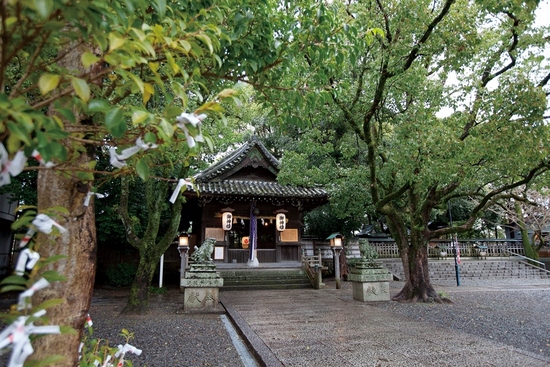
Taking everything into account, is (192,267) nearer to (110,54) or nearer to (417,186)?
(417,186)

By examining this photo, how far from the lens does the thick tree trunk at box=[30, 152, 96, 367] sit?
1.85 meters

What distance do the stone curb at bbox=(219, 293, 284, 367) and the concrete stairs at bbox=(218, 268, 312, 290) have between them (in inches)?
204

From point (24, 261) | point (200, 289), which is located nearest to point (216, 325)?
point (200, 289)

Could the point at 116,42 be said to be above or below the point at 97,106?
above

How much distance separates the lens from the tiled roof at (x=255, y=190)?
1446 cm

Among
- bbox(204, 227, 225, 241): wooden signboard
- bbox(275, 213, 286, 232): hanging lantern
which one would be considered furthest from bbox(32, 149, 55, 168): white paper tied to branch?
bbox(275, 213, 286, 232): hanging lantern

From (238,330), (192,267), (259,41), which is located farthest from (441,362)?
(192,267)

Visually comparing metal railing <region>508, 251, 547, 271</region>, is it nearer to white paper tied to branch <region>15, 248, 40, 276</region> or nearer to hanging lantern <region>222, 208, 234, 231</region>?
hanging lantern <region>222, 208, 234, 231</region>

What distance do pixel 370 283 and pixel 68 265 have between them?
908 centimetres

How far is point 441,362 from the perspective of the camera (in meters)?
4.48

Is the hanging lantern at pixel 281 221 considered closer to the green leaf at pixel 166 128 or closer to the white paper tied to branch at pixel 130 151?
the white paper tied to branch at pixel 130 151

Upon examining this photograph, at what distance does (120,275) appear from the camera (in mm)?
14172

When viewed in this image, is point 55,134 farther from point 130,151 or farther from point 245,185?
point 245,185

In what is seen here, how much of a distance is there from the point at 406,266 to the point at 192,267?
248 inches
